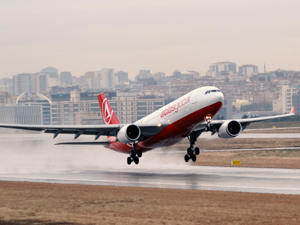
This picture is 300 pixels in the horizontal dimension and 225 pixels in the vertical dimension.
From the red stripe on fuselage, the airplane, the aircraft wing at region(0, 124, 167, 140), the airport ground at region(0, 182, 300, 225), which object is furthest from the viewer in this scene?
Answer: the aircraft wing at region(0, 124, 167, 140)

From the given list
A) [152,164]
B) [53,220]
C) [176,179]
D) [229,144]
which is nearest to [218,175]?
[176,179]

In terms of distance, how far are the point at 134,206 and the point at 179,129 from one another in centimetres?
1756

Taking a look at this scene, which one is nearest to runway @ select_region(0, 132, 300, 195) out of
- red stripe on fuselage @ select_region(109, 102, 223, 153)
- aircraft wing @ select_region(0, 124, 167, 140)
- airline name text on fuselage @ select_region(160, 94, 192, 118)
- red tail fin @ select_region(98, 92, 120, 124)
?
red stripe on fuselage @ select_region(109, 102, 223, 153)

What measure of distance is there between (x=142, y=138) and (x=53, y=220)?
80.7ft

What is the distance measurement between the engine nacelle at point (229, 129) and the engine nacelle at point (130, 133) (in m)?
7.32

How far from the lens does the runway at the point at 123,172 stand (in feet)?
130

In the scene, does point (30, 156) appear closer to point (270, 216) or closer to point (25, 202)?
point (25, 202)

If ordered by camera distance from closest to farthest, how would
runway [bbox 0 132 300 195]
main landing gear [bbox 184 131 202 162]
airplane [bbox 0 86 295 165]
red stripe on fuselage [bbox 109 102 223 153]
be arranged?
runway [bbox 0 132 300 195], red stripe on fuselage [bbox 109 102 223 153], airplane [bbox 0 86 295 165], main landing gear [bbox 184 131 202 162]

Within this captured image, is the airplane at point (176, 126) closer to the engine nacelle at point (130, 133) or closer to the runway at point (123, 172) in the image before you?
the engine nacelle at point (130, 133)

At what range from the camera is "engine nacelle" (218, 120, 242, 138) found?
158 feet

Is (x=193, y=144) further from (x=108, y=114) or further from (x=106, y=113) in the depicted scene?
(x=106, y=113)

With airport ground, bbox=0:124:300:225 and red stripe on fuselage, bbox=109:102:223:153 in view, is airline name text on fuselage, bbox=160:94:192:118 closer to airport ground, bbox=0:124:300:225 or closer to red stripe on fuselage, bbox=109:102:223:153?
red stripe on fuselage, bbox=109:102:223:153

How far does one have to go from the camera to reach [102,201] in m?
32.4

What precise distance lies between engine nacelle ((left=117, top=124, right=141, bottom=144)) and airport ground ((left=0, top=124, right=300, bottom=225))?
353 inches
